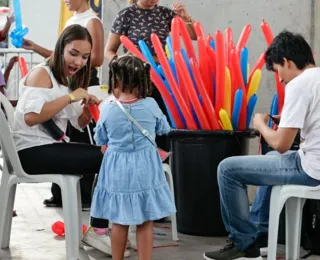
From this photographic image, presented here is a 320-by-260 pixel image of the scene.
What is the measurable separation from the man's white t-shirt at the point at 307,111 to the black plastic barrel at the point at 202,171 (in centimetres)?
78

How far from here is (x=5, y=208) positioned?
9.65 feet

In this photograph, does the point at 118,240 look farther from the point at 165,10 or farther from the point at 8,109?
the point at 165,10

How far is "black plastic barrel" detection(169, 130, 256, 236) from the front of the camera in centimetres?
333

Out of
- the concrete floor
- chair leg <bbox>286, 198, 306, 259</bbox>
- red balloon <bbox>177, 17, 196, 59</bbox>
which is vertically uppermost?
red balloon <bbox>177, 17, 196, 59</bbox>

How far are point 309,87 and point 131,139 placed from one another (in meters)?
0.72

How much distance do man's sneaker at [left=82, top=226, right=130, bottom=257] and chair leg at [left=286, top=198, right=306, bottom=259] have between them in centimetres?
73

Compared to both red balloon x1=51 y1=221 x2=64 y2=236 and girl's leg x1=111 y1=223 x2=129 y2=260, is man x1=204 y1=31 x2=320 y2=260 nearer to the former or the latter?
girl's leg x1=111 y1=223 x2=129 y2=260

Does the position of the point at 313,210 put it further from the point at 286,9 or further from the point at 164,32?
the point at 286,9

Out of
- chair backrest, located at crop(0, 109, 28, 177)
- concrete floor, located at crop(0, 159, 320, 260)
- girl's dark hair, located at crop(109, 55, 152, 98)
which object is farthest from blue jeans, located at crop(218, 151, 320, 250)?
chair backrest, located at crop(0, 109, 28, 177)

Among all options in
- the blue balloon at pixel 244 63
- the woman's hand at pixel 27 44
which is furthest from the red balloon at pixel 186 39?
the woman's hand at pixel 27 44

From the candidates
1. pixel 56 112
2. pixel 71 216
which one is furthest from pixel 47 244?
pixel 56 112

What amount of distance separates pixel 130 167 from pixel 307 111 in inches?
28.6

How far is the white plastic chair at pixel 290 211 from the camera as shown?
2.57 m

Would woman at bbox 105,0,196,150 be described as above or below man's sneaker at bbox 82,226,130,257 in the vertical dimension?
above
